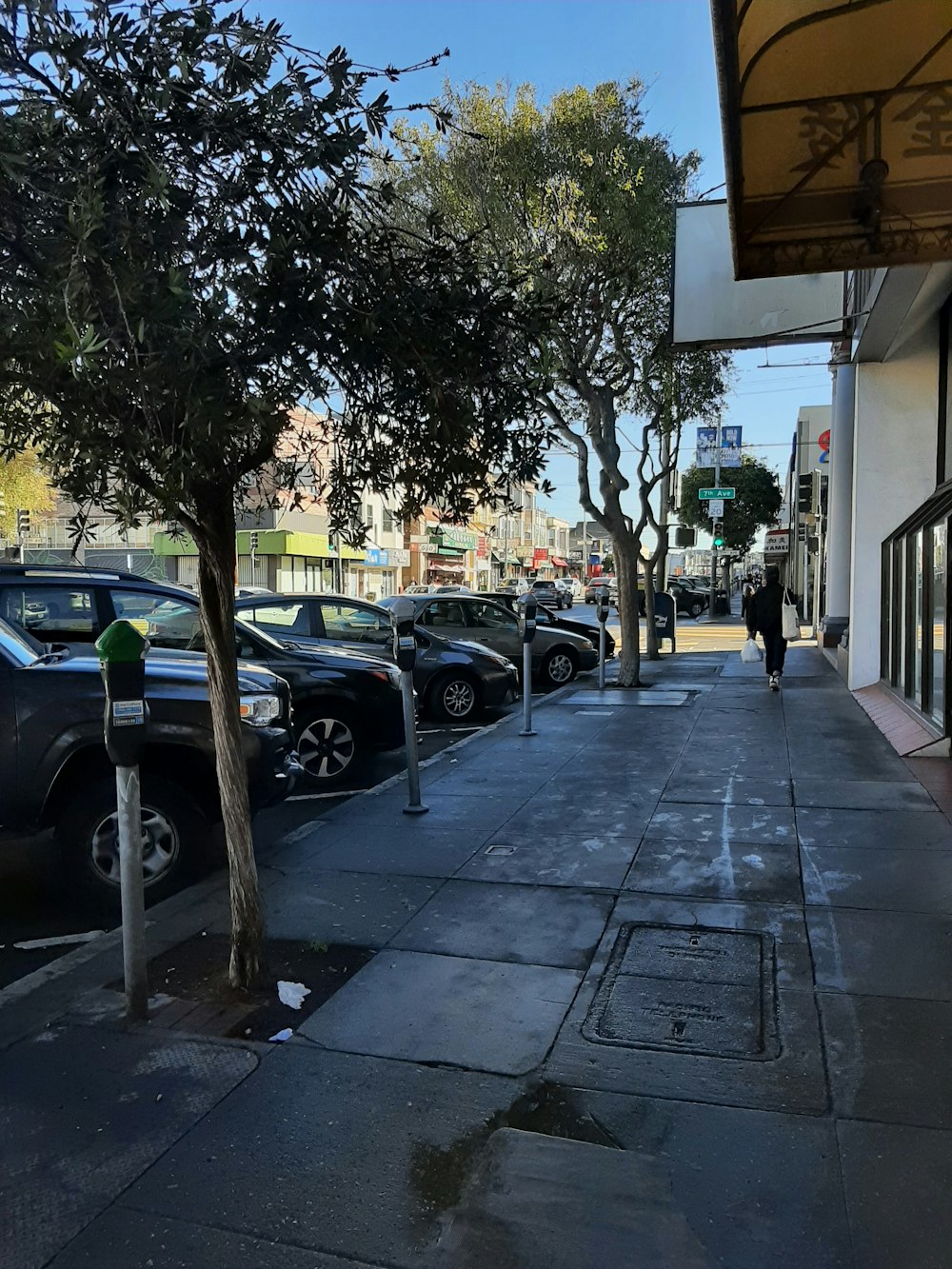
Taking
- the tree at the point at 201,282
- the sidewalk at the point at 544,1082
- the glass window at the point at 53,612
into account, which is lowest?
the sidewalk at the point at 544,1082

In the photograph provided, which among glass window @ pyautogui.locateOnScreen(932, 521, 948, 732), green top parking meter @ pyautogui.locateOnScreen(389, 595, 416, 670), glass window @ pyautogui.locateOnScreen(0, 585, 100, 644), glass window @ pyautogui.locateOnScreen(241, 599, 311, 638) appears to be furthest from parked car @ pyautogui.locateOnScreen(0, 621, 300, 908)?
glass window @ pyautogui.locateOnScreen(932, 521, 948, 732)

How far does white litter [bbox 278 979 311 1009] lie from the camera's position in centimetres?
395

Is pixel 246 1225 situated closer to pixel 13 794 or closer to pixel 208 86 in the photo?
pixel 13 794

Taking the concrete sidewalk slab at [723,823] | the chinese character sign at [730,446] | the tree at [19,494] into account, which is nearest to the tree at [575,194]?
the concrete sidewalk slab at [723,823]

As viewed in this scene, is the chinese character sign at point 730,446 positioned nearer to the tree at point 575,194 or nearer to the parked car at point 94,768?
the tree at point 575,194

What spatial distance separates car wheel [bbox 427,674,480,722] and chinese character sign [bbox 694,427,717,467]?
49.3 feet

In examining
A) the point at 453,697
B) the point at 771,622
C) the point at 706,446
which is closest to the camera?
the point at 453,697

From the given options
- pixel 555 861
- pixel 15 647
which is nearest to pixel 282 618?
pixel 15 647

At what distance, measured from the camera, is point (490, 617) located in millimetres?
14859

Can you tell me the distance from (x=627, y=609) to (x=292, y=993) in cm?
1152

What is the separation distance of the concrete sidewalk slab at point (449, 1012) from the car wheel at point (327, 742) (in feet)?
12.9

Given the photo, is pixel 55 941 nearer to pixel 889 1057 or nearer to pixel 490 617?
pixel 889 1057

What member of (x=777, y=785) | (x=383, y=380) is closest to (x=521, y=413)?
(x=383, y=380)

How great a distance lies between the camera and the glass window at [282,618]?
10055 millimetres
